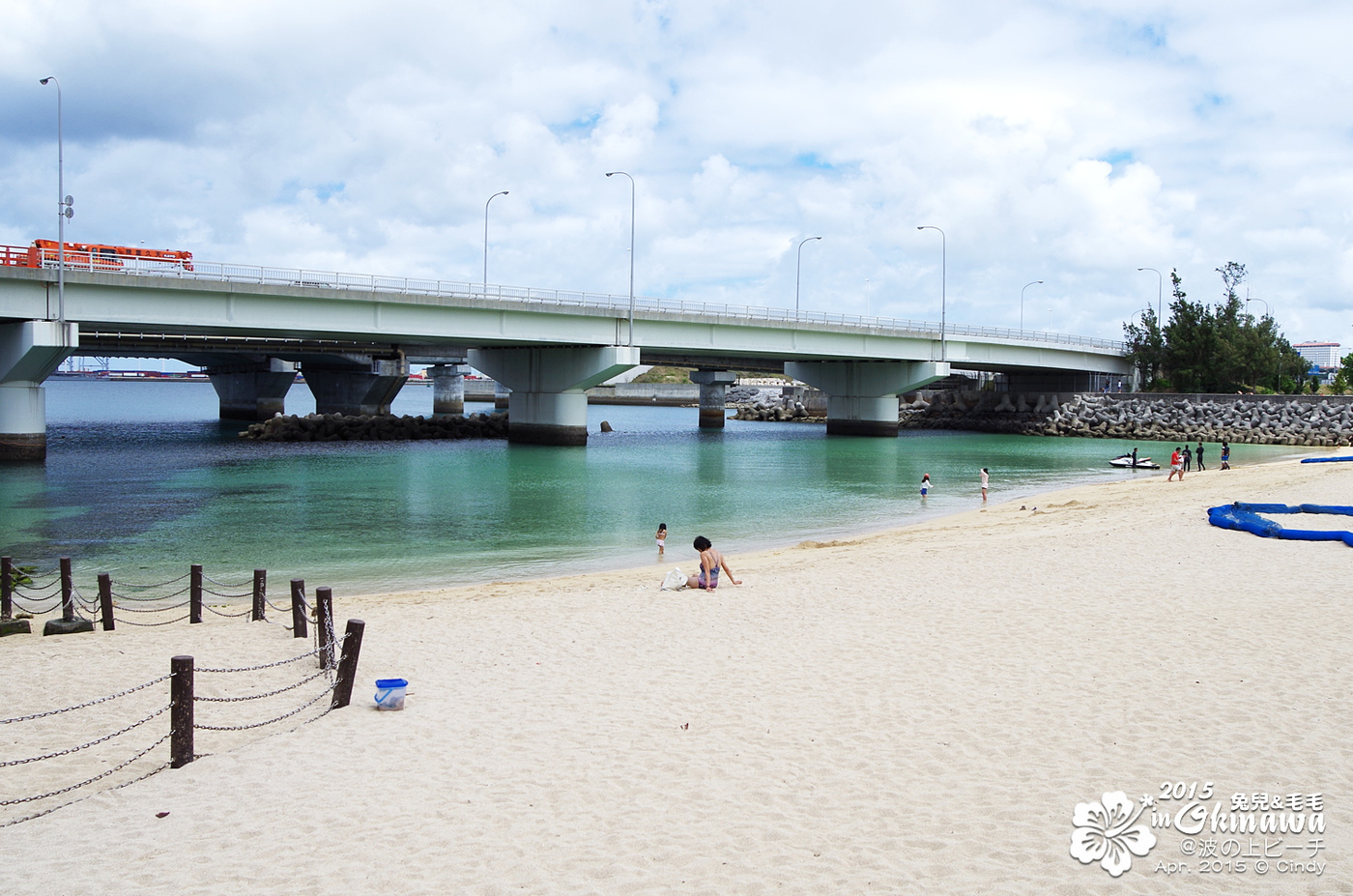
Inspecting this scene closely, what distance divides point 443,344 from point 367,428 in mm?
9192

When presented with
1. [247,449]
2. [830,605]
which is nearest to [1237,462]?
[830,605]

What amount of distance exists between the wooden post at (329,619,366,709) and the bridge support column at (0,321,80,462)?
117ft

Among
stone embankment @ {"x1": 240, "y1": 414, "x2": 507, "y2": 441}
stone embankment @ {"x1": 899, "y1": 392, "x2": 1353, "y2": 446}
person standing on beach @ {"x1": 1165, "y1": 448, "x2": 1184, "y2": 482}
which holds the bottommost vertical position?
person standing on beach @ {"x1": 1165, "y1": 448, "x2": 1184, "y2": 482}

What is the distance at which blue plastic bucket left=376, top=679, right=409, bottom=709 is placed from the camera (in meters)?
9.31

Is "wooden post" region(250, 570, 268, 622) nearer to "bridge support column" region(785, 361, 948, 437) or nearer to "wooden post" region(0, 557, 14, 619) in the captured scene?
"wooden post" region(0, 557, 14, 619)

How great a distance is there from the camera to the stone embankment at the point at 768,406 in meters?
107

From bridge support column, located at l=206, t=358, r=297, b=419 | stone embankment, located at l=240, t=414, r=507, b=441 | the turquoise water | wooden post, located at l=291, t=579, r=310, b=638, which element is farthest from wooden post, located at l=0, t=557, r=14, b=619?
bridge support column, located at l=206, t=358, r=297, b=419

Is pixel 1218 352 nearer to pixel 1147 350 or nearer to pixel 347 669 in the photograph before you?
pixel 1147 350

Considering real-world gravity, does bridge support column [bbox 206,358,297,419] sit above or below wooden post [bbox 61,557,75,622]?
above

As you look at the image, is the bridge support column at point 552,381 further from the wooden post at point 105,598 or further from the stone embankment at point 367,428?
the wooden post at point 105,598

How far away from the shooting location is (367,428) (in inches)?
2469

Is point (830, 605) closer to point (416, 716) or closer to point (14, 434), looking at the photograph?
point (416, 716)

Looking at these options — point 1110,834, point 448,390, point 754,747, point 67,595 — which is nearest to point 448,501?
point 67,595

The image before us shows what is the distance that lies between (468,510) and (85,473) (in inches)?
791
